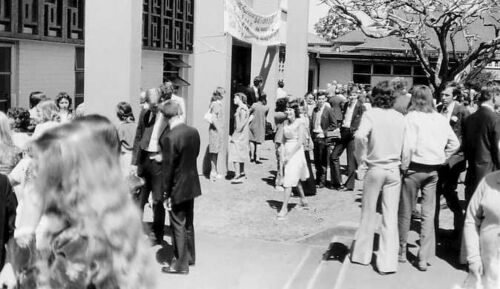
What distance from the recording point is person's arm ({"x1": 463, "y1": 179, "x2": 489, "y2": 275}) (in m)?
4.27

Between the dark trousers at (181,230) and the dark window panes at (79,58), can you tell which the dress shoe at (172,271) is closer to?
the dark trousers at (181,230)

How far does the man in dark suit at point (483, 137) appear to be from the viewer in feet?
24.5

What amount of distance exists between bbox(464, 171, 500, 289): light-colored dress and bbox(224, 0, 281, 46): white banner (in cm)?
935

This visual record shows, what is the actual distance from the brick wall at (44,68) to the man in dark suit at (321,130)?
18.6 ft

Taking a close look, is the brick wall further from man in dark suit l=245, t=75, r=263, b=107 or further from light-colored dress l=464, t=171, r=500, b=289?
light-colored dress l=464, t=171, r=500, b=289

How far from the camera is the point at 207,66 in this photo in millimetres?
14016

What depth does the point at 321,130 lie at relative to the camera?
13.0 metres

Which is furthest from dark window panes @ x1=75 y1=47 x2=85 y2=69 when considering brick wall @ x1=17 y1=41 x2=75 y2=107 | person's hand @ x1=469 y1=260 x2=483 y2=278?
person's hand @ x1=469 y1=260 x2=483 y2=278

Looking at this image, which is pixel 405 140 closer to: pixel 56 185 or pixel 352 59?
pixel 56 185

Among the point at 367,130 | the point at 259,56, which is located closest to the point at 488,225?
the point at 367,130

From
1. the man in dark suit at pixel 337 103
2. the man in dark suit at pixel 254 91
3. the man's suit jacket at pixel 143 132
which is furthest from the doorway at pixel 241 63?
the man's suit jacket at pixel 143 132

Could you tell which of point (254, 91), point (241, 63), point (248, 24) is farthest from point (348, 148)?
point (241, 63)

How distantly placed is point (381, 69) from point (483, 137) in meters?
32.8

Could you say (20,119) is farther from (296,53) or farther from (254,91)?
(296,53)
